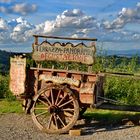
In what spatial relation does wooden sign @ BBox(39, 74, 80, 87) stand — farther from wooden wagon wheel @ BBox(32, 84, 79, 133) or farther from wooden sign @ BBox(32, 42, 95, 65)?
wooden sign @ BBox(32, 42, 95, 65)

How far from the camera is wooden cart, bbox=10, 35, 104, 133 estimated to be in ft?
39.1

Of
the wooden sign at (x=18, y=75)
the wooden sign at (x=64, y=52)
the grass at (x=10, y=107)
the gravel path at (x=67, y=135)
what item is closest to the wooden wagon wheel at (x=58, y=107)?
the gravel path at (x=67, y=135)

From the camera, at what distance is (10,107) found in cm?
1541

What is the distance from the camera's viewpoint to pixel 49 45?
12.3 m

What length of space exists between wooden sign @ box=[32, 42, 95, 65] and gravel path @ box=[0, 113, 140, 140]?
1832 millimetres

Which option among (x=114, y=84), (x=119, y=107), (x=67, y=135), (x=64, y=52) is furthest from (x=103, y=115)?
(x=64, y=52)

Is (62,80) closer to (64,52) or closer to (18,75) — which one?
(64,52)

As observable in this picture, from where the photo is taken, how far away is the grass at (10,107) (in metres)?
14.8

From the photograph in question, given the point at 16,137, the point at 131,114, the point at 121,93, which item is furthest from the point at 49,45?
the point at 121,93

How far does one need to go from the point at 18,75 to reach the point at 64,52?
1.35 m

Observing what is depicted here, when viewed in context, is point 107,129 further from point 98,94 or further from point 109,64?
point 109,64

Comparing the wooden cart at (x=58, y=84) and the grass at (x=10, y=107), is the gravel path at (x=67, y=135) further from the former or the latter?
the grass at (x=10, y=107)

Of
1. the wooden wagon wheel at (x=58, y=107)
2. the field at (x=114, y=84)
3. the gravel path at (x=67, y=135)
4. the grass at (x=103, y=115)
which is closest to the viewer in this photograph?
the gravel path at (x=67, y=135)

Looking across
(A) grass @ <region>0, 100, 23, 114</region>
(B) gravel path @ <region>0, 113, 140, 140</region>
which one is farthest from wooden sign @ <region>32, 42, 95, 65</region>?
(A) grass @ <region>0, 100, 23, 114</region>
